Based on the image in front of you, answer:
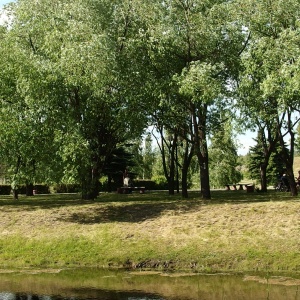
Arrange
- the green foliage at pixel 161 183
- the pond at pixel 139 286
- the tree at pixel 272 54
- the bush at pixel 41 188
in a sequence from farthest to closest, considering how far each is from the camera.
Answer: the green foliage at pixel 161 183 → the bush at pixel 41 188 → the tree at pixel 272 54 → the pond at pixel 139 286

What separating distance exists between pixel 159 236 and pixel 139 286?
4416 millimetres

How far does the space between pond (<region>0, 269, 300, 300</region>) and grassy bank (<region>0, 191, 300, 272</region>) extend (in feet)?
3.70

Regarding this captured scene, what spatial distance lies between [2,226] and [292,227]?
1093cm

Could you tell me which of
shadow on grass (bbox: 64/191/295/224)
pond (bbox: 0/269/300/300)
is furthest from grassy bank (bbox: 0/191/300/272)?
pond (bbox: 0/269/300/300)

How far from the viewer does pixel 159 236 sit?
687 inches

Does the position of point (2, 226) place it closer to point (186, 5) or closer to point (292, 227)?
point (292, 227)

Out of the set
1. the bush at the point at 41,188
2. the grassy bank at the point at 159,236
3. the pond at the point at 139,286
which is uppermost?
the bush at the point at 41,188

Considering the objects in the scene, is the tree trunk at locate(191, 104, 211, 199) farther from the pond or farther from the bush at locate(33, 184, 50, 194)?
the bush at locate(33, 184, 50, 194)

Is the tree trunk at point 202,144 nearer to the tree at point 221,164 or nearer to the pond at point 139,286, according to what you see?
the pond at point 139,286

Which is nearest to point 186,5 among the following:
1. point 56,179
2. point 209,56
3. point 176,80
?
point 209,56

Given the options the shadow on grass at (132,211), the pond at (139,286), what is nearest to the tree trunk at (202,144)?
the shadow on grass at (132,211)

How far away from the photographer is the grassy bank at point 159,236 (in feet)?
51.4

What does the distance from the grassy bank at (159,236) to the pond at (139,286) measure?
1126mm

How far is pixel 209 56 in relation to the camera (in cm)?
2286
